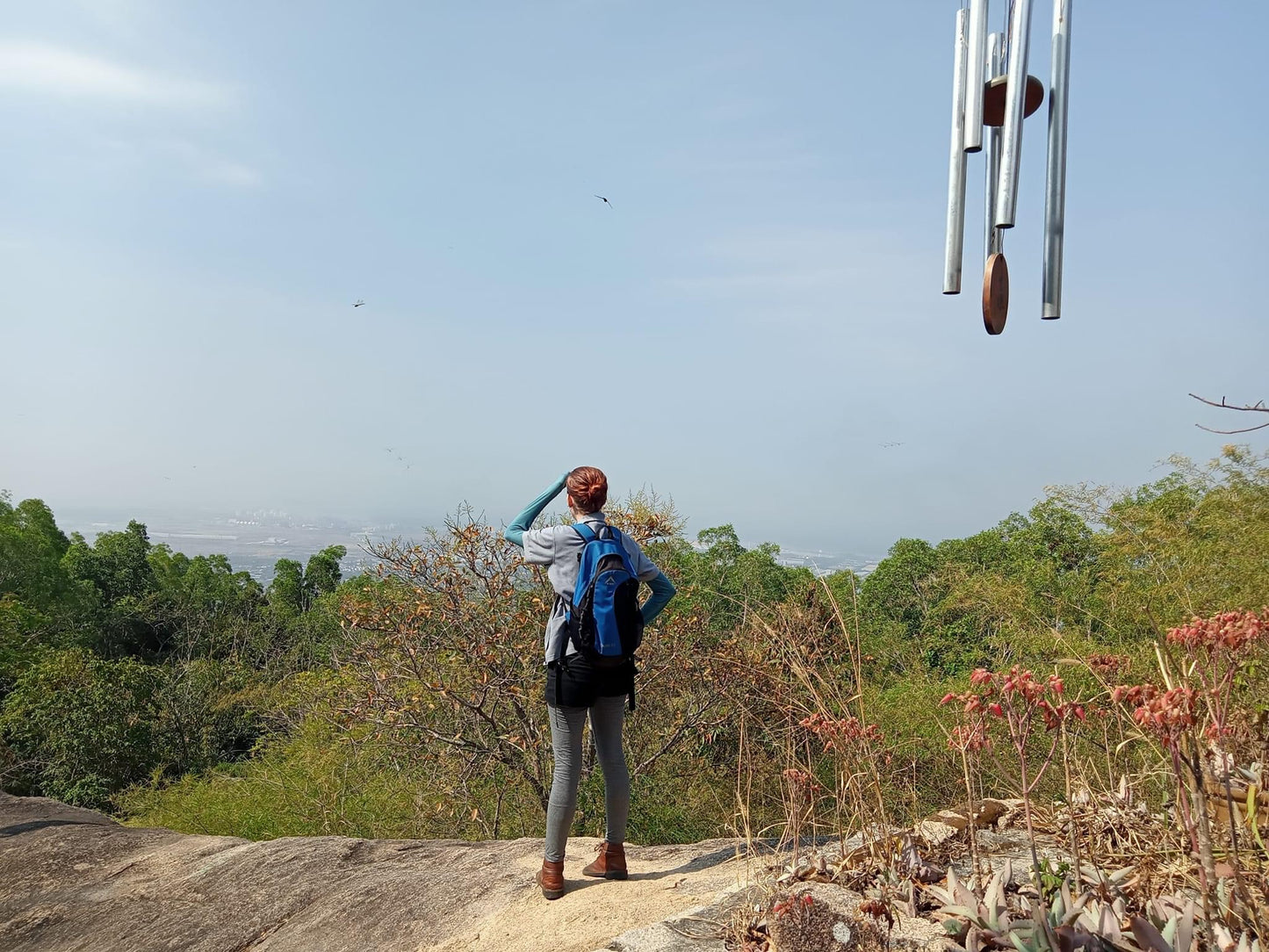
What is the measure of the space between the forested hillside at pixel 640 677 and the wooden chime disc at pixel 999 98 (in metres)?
1.65

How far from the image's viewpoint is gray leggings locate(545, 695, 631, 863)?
3.97 m

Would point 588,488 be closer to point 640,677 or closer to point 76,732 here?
point 640,677

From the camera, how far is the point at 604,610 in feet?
12.6

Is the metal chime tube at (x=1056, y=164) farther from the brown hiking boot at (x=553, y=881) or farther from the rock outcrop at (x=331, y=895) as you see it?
the brown hiking boot at (x=553, y=881)

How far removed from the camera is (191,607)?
115 ft

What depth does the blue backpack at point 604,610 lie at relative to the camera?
151 inches

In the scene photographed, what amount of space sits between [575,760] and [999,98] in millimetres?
2882

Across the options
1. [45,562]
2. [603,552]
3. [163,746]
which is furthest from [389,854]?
[45,562]

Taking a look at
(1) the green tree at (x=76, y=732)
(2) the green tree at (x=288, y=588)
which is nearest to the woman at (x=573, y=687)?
(1) the green tree at (x=76, y=732)

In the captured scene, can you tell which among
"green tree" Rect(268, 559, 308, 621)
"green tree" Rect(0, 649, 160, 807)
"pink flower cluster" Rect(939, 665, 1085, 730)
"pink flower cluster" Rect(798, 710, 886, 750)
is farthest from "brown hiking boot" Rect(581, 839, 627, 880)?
"green tree" Rect(268, 559, 308, 621)

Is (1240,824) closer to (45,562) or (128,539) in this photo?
(45,562)

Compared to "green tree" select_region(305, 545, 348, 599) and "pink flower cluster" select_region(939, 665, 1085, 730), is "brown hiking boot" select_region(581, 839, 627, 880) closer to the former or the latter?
"pink flower cluster" select_region(939, 665, 1085, 730)

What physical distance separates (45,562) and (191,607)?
4.86 meters

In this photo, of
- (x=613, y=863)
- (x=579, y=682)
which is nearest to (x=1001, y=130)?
(x=579, y=682)
